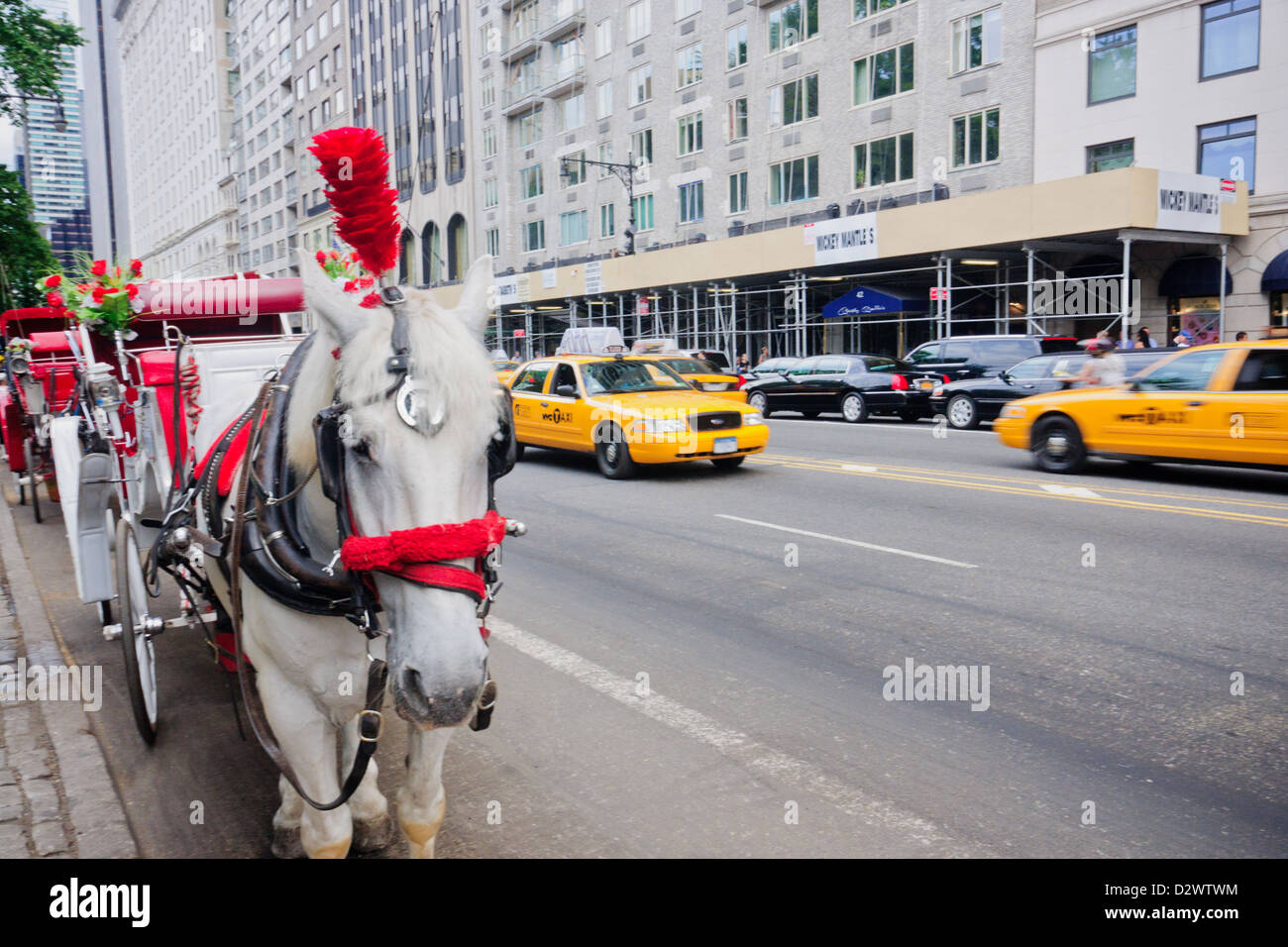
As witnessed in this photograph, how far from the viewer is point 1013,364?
2022 cm

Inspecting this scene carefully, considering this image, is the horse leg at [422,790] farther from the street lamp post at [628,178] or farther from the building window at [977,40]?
the street lamp post at [628,178]

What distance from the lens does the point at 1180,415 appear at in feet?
39.7

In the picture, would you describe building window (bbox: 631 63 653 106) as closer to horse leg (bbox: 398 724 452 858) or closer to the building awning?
the building awning

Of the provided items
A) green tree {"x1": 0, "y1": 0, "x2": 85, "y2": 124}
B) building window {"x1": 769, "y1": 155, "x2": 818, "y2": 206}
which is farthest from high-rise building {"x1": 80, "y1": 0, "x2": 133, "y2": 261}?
green tree {"x1": 0, "y1": 0, "x2": 85, "y2": 124}

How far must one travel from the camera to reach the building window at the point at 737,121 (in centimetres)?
3838

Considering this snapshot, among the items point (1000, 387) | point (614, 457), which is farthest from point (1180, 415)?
point (1000, 387)

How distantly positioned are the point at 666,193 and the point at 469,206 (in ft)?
65.6

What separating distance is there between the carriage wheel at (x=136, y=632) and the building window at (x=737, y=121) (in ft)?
120

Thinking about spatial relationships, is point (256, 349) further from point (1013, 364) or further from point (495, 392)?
point (1013, 364)

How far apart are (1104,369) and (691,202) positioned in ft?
96.9

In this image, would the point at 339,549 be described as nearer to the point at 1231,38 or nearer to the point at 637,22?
the point at 1231,38

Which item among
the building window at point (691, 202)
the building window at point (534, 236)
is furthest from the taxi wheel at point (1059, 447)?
the building window at point (534, 236)

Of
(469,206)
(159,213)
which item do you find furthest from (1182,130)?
(159,213)

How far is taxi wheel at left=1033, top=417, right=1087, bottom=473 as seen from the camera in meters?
13.3
